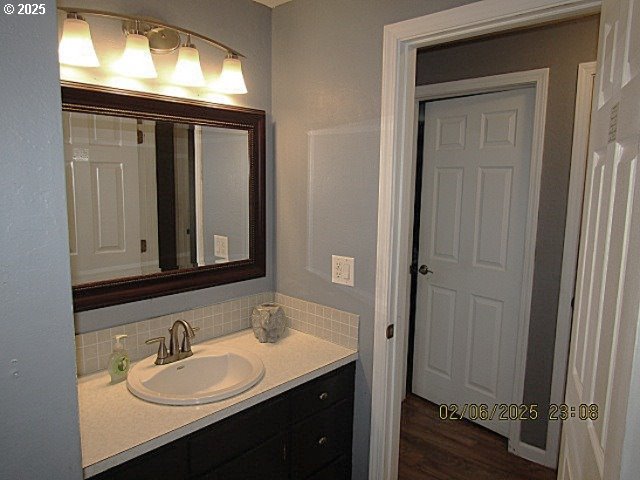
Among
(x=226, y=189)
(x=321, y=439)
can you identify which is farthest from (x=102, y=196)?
(x=321, y=439)

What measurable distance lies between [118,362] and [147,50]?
111cm

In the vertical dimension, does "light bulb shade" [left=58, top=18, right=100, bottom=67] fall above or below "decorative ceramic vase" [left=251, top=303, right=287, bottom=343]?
above

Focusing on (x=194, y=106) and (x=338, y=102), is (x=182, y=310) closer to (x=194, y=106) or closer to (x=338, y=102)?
(x=194, y=106)

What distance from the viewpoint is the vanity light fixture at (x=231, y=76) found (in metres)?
1.87

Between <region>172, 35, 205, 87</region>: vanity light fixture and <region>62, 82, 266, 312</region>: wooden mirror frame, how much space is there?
76 millimetres

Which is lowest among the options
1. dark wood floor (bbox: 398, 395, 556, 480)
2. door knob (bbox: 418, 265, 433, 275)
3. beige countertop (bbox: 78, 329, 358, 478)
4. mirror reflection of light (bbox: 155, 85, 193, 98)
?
dark wood floor (bbox: 398, 395, 556, 480)

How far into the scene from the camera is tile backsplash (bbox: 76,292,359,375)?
64.3 inches

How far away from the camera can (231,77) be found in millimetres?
1876

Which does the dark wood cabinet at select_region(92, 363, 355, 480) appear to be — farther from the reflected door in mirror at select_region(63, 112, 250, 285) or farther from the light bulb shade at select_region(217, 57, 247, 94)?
the light bulb shade at select_region(217, 57, 247, 94)

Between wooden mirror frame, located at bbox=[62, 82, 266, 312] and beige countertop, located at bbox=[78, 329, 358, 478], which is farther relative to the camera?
wooden mirror frame, located at bbox=[62, 82, 266, 312]

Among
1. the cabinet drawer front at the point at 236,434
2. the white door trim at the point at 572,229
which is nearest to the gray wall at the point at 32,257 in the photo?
the cabinet drawer front at the point at 236,434

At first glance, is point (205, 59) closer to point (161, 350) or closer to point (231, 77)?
point (231, 77)

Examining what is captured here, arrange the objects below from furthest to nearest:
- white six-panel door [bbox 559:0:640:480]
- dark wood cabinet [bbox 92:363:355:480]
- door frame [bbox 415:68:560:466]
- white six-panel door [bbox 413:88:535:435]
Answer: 1. white six-panel door [bbox 413:88:535:435]
2. door frame [bbox 415:68:560:466]
3. dark wood cabinet [bbox 92:363:355:480]
4. white six-panel door [bbox 559:0:640:480]

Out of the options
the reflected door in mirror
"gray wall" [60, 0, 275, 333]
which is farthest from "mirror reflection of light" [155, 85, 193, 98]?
the reflected door in mirror
